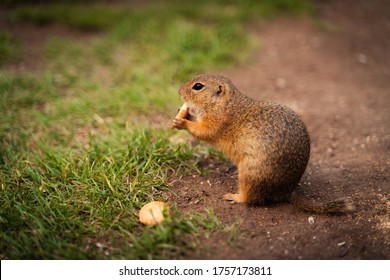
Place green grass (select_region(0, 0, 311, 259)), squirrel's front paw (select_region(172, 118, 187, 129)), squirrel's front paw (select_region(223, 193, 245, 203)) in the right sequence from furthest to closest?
squirrel's front paw (select_region(172, 118, 187, 129))
squirrel's front paw (select_region(223, 193, 245, 203))
green grass (select_region(0, 0, 311, 259))

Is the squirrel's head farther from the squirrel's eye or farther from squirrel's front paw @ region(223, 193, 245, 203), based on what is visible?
squirrel's front paw @ region(223, 193, 245, 203)

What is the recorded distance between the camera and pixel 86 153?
4.24 m

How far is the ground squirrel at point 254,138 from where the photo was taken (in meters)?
3.51

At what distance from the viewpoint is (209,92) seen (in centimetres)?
397

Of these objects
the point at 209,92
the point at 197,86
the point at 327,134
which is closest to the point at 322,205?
the point at 209,92

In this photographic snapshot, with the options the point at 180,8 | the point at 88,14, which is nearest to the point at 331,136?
the point at 180,8

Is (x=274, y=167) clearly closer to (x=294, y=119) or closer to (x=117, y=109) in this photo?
(x=294, y=119)

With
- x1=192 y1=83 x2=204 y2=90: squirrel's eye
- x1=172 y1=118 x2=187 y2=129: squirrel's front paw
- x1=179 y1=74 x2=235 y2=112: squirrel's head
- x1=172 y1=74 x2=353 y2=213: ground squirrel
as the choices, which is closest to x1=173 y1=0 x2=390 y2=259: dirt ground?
x1=172 y1=74 x2=353 y2=213: ground squirrel

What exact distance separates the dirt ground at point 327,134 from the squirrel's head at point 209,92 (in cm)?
72

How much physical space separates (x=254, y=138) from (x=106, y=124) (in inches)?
82.5

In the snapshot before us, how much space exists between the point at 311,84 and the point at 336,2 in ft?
10.4

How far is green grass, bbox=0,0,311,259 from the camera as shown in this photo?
3328 mm

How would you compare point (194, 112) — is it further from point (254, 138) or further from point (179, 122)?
point (254, 138)

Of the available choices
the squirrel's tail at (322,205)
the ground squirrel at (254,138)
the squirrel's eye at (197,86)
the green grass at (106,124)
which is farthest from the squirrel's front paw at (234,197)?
the squirrel's eye at (197,86)
